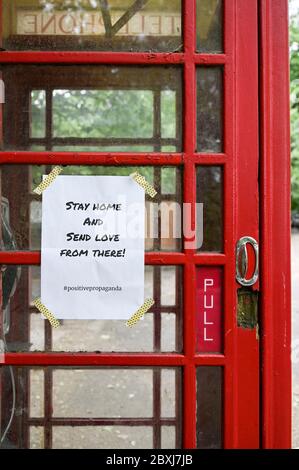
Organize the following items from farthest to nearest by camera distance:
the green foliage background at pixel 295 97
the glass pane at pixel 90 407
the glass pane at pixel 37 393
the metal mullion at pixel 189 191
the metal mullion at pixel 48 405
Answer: the green foliage background at pixel 295 97, the metal mullion at pixel 48 405, the glass pane at pixel 37 393, the glass pane at pixel 90 407, the metal mullion at pixel 189 191

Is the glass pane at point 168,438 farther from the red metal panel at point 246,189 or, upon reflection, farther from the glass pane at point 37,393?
the glass pane at point 37,393

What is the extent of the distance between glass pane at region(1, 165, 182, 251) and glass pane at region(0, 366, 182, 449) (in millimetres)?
442

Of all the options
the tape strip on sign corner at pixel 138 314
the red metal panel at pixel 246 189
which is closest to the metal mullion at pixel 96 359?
the tape strip on sign corner at pixel 138 314

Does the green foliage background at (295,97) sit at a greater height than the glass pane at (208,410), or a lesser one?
greater

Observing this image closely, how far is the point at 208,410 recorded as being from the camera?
152 centimetres

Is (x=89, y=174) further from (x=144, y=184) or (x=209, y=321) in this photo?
(x=209, y=321)

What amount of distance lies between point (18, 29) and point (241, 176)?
913 mm

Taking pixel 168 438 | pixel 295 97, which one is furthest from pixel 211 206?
pixel 295 97

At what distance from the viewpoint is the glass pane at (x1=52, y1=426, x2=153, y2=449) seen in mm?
1716

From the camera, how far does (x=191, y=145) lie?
58.8 inches

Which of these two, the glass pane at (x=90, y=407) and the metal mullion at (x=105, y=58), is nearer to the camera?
the metal mullion at (x=105, y=58)

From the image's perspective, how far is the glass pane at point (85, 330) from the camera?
1.52 m

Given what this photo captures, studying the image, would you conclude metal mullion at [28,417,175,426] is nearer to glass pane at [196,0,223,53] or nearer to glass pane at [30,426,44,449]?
glass pane at [30,426,44,449]

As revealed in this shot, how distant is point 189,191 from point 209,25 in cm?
58
